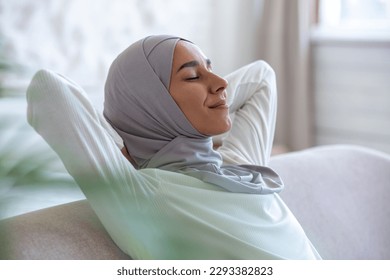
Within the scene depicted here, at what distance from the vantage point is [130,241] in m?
1.18

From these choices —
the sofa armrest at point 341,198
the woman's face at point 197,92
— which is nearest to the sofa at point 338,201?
the sofa armrest at point 341,198

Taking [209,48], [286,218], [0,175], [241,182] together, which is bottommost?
[209,48]

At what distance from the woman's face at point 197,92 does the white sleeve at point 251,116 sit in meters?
0.19

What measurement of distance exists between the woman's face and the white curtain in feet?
8.96

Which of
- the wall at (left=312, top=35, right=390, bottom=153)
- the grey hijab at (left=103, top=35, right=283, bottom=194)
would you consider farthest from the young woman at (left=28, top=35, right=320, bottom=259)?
the wall at (left=312, top=35, right=390, bottom=153)

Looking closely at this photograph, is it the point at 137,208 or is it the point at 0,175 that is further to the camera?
the point at 137,208

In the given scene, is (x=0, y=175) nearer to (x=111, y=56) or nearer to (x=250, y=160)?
(x=250, y=160)

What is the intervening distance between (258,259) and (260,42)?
10.1ft

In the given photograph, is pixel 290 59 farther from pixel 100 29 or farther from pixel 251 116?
pixel 251 116

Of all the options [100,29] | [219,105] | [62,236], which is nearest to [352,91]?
[100,29]

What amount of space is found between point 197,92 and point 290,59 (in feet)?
9.31
